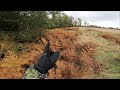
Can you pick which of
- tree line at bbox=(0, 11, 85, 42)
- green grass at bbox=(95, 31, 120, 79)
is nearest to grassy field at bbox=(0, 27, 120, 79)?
green grass at bbox=(95, 31, 120, 79)

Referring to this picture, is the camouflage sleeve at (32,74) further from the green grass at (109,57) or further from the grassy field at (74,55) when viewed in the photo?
the green grass at (109,57)

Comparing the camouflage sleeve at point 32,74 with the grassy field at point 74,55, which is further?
the grassy field at point 74,55

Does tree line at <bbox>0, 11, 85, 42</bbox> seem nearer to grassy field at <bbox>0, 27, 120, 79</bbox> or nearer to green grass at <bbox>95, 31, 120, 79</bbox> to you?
grassy field at <bbox>0, 27, 120, 79</bbox>

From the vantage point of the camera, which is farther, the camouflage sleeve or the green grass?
the green grass

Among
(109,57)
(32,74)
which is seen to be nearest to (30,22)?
(32,74)

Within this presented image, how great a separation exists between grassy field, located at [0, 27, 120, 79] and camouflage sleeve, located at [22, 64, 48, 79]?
9cm

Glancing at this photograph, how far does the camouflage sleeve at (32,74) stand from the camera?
806 cm

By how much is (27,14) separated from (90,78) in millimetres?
1868

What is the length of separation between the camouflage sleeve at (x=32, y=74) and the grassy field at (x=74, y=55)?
0.30 feet

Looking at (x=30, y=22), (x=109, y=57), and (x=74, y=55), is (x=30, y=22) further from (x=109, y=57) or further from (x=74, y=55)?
(x=109, y=57)

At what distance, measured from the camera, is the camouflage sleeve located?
317 inches

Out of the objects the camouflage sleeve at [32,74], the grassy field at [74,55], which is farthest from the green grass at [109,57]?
the camouflage sleeve at [32,74]
